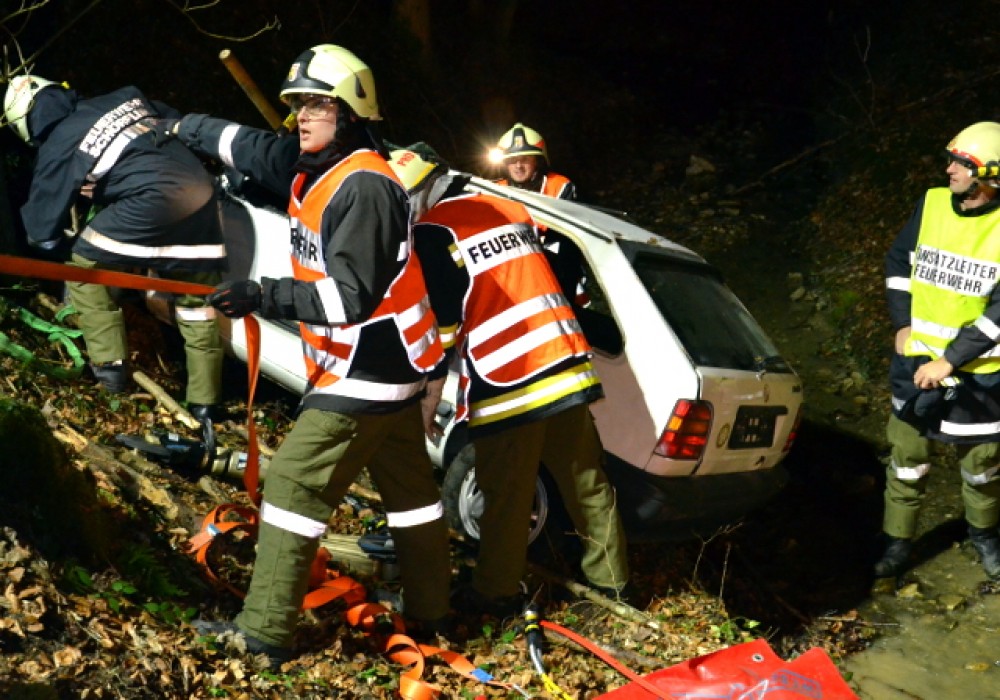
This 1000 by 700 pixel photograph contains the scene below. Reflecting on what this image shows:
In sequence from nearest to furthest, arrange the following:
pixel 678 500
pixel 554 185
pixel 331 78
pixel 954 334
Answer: pixel 331 78 < pixel 678 500 < pixel 954 334 < pixel 554 185

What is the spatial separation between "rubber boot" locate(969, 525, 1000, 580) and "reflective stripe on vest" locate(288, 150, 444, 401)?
12.7ft

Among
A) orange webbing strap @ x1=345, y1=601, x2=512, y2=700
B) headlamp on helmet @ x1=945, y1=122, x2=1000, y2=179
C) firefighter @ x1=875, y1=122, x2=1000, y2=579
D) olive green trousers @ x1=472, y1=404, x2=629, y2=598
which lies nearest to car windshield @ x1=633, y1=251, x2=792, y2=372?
olive green trousers @ x1=472, y1=404, x2=629, y2=598

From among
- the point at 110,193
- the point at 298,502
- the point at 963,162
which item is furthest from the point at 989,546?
the point at 110,193

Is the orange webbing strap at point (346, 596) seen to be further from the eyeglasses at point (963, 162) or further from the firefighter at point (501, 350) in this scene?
the eyeglasses at point (963, 162)

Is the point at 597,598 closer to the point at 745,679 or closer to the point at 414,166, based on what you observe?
the point at 745,679

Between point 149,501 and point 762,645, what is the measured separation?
107 inches

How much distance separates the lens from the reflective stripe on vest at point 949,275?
5586mm

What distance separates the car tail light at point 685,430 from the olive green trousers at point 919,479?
1676mm

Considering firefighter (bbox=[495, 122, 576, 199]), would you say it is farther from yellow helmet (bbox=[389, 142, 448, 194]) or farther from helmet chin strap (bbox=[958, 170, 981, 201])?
yellow helmet (bbox=[389, 142, 448, 194])

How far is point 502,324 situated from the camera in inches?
175

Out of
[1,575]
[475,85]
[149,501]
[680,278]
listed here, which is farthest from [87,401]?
[475,85]

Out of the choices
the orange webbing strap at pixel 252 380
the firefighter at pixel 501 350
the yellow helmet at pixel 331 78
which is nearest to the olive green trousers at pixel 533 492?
the firefighter at pixel 501 350

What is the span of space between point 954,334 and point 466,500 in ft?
9.25

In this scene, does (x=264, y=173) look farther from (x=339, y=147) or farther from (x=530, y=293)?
(x=530, y=293)
